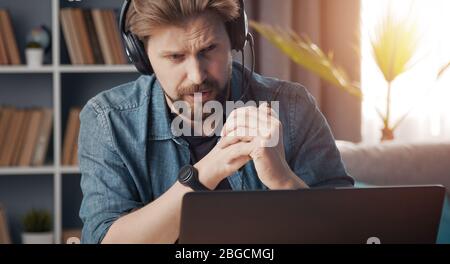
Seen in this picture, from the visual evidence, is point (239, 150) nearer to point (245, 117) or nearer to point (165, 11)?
point (245, 117)

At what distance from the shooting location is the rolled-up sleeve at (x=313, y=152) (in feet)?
3.85

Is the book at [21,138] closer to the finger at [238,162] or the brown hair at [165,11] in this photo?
the brown hair at [165,11]

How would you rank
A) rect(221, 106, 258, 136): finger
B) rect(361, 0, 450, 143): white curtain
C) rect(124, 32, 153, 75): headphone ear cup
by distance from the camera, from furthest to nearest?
rect(361, 0, 450, 143): white curtain → rect(124, 32, 153, 75): headphone ear cup → rect(221, 106, 258, 136): finger

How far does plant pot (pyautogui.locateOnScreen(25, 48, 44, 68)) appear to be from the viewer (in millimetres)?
2363

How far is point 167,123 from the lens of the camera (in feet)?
3.79

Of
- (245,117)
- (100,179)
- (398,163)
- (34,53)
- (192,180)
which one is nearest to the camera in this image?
(245,117)

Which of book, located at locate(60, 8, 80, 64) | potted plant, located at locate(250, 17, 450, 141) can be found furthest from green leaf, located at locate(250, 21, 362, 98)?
book, located at locate(60, 8, 80, 64)

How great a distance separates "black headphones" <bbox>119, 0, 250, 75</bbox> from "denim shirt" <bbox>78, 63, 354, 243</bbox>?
0.02 metres

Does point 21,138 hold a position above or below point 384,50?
below

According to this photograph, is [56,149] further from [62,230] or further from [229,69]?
[229,69]

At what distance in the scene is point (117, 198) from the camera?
1.10 meters

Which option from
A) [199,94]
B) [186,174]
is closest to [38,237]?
[199,94]

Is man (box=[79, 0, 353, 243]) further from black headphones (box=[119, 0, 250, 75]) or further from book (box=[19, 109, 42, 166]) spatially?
book (box=[19, 109, 42, 166])

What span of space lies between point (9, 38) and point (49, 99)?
0.72 ft
